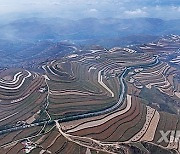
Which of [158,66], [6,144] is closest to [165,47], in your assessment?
[158,66]

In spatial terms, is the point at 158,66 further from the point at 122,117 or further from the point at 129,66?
the point at 122,117

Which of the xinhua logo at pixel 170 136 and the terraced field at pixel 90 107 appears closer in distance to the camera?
the terraced field at pixel 90 107

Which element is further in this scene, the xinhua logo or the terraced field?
the xinhua logo

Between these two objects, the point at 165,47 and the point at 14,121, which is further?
the point at 165,47

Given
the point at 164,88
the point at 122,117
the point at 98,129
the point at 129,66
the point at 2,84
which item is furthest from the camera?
the point at 129,66
